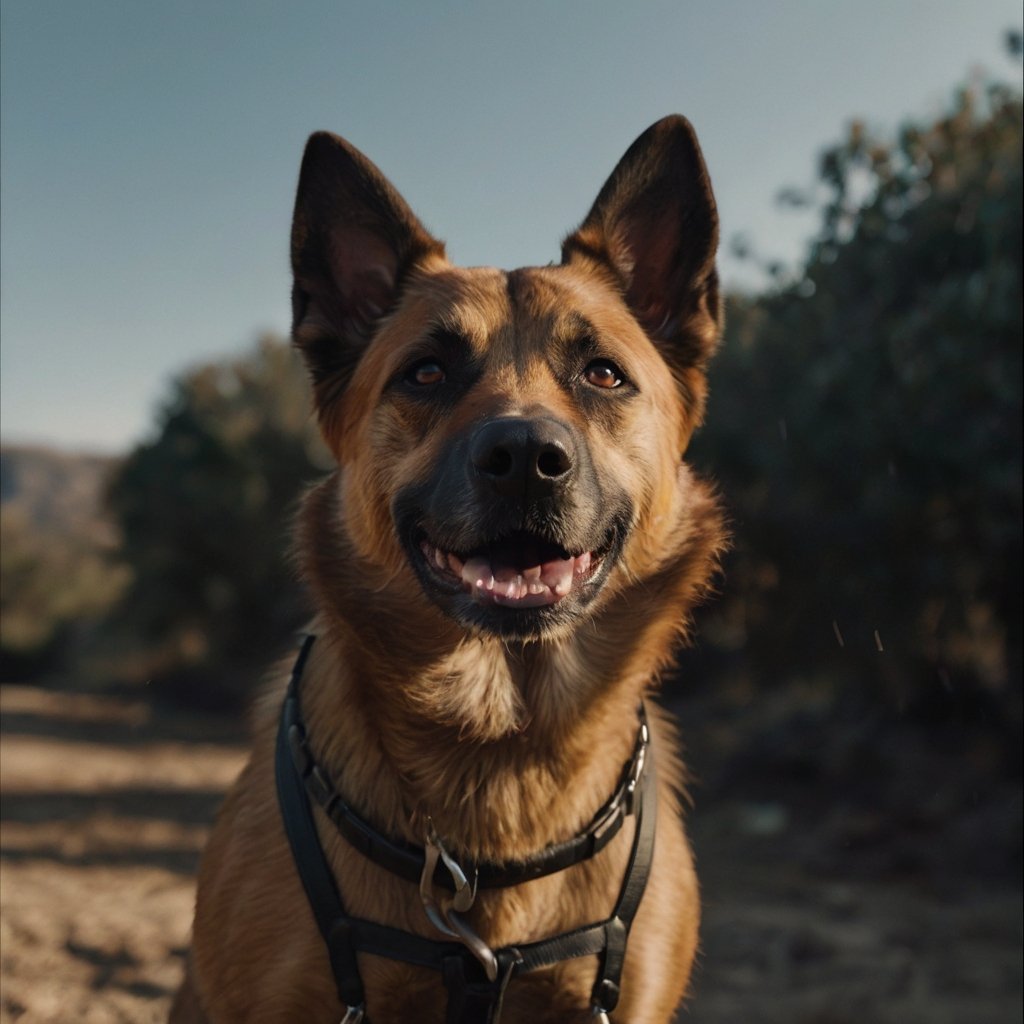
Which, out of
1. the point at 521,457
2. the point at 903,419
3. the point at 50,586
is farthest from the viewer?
the point at 50,586

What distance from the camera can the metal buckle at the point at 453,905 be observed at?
2404 mm

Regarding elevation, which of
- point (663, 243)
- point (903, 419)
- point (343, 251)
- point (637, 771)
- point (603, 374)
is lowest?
point (637, 771)

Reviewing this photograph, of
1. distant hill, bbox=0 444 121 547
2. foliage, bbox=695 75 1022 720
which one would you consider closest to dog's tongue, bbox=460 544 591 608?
foliage, bbox=695 75 1022 720

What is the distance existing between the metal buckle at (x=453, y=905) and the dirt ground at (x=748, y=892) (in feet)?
9.23

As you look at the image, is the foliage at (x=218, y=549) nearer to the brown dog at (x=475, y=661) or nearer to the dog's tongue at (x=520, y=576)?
the brown dog at (x=475, y=661)

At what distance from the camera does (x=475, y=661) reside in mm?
2854

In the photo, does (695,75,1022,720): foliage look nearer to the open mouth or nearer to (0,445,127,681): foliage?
the open mouth

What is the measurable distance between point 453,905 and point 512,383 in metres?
1.47

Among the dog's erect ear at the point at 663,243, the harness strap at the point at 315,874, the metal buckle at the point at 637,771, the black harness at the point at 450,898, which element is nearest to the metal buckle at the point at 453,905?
the black harness at the point at 450,898

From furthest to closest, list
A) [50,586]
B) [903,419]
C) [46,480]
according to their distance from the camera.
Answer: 1. [46,480]
2. [50,586]
3. [903,419]

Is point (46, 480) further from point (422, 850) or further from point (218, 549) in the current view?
point (422, 850)

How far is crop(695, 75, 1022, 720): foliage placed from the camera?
22.2 ft

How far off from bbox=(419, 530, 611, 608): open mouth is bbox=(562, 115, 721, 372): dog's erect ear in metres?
1.13

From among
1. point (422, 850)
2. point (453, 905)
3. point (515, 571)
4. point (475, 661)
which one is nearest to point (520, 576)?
point (515, 571)
